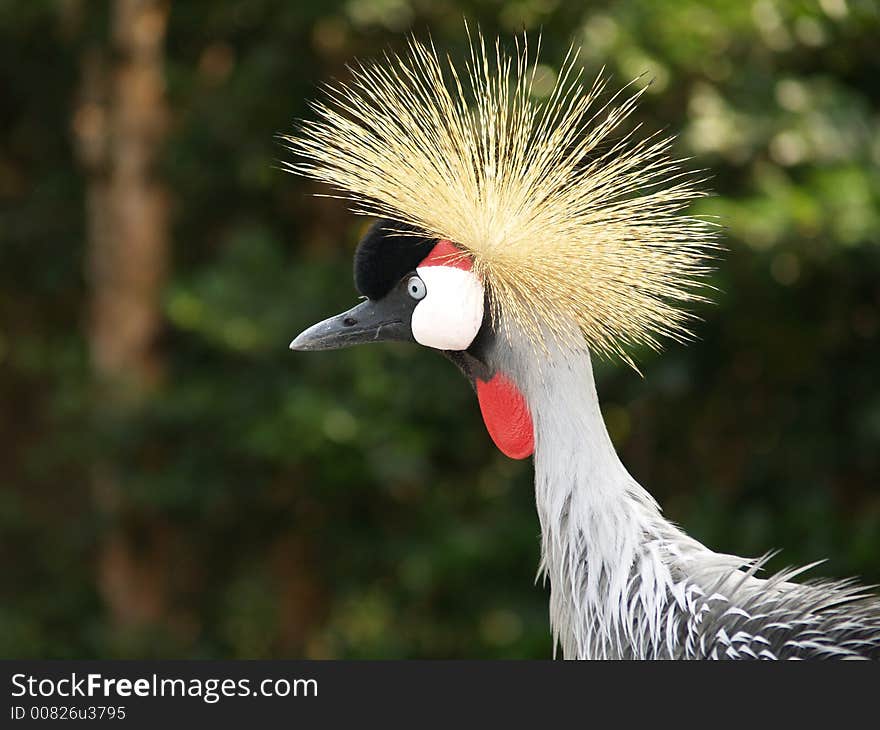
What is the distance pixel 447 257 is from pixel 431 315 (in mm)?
79

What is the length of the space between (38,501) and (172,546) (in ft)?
3.23

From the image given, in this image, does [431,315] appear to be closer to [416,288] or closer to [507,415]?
[416,288]

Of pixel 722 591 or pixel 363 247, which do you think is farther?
pixel 363 247

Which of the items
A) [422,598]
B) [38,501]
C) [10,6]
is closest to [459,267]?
[422,598]

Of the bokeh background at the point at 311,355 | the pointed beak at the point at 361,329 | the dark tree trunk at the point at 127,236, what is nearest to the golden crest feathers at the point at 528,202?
the pointed beak at the point at 361,329

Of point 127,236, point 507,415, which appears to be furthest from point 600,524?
point 127,236

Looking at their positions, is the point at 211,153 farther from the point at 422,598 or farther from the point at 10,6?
the point at 422,598

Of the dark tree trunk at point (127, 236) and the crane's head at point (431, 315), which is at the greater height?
the dark tree trunk at point (127, 236)

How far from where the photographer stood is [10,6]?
4145mm

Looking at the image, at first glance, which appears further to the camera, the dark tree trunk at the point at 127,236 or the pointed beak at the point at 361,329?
the dark tree trunk at the point at 127,236

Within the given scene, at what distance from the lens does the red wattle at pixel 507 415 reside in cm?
159

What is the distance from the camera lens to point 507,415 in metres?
1.61

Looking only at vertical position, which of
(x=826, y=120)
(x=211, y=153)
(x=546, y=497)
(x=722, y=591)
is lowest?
(x=722, y=591)

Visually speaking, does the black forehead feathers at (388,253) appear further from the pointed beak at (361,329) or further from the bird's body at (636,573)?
the bird's body at (636,573)
